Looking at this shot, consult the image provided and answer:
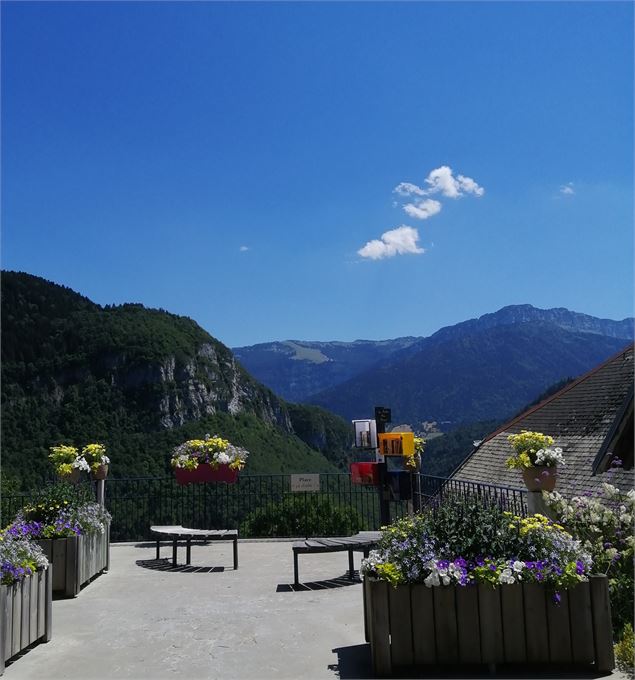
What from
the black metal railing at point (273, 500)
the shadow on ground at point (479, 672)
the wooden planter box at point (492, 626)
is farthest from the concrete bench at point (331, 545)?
the wooden planter box at point (492, 626)

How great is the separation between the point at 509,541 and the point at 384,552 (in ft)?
2.68

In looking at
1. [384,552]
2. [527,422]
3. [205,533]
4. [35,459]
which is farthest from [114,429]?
[384,552]

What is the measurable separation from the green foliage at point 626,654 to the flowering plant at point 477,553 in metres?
0.54

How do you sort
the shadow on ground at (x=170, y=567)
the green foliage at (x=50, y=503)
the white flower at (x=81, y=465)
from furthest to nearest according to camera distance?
the white flower at (x=81, y=465) < the shadow on ground at (x=170, y=567) < the green foliage at (x=50, y=503)

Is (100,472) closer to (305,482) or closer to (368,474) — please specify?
(305,482)

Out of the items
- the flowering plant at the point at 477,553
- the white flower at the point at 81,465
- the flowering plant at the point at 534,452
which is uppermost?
the flowering plant at the point at 534,452

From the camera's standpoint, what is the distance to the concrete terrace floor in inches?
172

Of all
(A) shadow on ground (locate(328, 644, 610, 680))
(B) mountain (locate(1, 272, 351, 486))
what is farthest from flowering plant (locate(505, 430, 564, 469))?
(B) mountain (locate(1, 272, 351, 486))

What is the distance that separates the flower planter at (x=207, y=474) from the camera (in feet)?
35.1

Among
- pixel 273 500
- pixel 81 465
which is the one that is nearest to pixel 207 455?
pixel 81 465

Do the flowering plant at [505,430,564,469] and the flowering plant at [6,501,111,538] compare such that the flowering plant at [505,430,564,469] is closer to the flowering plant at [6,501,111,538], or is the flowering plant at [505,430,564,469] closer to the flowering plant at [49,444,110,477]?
the flowering plant at [6,501,111,538]

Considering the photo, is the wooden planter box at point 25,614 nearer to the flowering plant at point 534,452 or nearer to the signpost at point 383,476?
the flowering plant at point 534,452

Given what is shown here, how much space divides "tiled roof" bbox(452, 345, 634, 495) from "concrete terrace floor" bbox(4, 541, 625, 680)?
10.5m

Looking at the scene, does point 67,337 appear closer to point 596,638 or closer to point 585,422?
point 585,422
